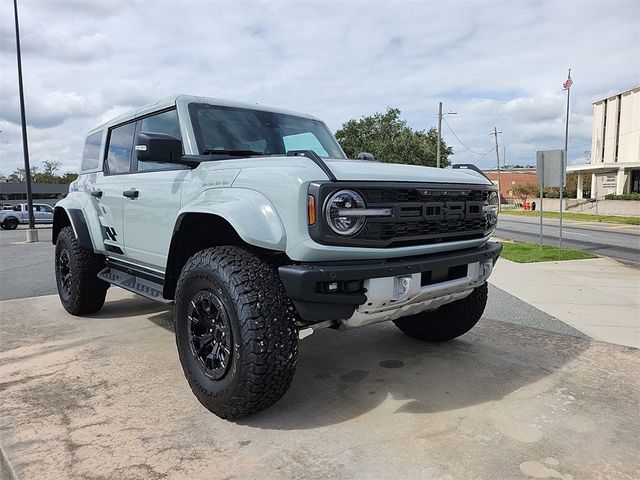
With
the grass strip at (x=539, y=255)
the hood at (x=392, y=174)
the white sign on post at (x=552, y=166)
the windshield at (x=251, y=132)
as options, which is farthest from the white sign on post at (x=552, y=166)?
the hood at (x=392, y=174)

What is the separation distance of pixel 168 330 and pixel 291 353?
245 centimetres

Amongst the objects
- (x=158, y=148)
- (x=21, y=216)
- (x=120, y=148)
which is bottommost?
(x=21, y=216)

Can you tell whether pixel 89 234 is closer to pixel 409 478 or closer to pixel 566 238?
pixel 409 478

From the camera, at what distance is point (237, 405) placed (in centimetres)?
269

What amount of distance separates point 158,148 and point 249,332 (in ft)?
4.24

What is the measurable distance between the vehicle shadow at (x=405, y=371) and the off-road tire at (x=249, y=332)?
228 millimetres

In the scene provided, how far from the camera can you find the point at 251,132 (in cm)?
384

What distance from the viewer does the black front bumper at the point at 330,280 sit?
7.98 ft

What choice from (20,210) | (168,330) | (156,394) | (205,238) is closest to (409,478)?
(156,394)

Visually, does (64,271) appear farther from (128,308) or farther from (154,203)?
(154,203)

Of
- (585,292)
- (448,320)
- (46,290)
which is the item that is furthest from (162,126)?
(585,292)

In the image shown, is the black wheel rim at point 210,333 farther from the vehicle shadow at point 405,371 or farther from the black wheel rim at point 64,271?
the black wheel rim at point 64,271

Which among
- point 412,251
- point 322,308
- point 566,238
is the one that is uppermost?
point 412,251

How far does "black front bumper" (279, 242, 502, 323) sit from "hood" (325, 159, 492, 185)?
454 millimetres
